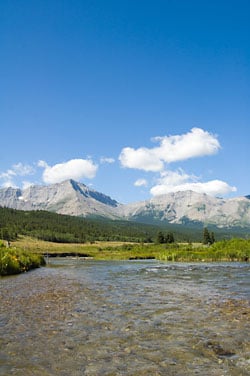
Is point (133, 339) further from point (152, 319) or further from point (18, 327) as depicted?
point (18, 327)

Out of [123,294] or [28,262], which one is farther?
[28,262]

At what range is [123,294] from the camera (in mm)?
23594

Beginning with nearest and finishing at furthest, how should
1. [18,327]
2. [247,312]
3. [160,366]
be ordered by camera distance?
[160,366] < [18,327] < [247,312]

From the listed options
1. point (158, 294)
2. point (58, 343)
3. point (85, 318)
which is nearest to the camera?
point (58, 343)

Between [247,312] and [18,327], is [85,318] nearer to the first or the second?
[18,327]

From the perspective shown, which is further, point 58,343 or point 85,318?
point 85,318

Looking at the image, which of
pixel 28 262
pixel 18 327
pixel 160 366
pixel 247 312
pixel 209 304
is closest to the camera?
pixel 160 366

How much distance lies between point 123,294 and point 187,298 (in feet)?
14.4

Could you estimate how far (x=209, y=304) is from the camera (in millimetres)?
19047

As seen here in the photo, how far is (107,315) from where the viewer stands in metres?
16.2

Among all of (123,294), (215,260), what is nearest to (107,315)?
(123,294)

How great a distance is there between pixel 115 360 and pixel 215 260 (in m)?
69.8

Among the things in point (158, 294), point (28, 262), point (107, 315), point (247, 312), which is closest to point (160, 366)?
point (107, 315)

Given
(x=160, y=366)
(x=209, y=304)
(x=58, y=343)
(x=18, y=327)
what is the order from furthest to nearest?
(x=209, y=304) < (x=18, y=327) < (x=58, y=343) < (x=160, y=366)
